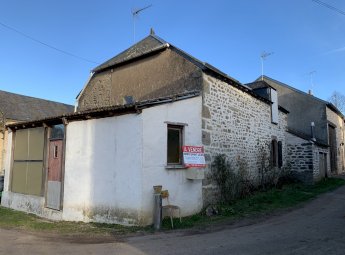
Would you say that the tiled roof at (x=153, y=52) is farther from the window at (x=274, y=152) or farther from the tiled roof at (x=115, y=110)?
the window at (x=274, y=152)

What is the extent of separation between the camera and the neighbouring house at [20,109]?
30.7m

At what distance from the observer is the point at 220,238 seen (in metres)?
7.57

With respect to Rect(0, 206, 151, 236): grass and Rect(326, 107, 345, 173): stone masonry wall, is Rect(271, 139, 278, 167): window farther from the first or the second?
Rect(326, 107, 345, 173): stone masonry wall

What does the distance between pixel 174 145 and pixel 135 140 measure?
67.4 inches

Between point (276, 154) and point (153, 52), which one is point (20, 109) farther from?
point (276, 154)

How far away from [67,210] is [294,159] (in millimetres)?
14580

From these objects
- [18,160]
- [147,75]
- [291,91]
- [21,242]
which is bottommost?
[21,242]

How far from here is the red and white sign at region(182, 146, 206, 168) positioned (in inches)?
423

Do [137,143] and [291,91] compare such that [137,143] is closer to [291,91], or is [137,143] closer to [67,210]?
[67,210]

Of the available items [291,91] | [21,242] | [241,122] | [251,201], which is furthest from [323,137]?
[21,242]

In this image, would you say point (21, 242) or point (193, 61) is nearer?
point (21, 242)

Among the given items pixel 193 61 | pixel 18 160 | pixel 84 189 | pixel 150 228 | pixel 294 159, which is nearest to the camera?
pixel 150 228

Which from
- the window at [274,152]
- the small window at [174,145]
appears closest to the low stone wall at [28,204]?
the small window at [174,145]

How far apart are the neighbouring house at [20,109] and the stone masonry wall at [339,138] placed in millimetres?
26653
